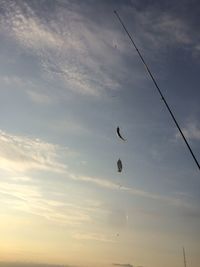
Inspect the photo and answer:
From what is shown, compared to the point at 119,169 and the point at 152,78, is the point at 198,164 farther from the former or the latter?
the point at 119,169

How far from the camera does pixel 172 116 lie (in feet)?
57.6

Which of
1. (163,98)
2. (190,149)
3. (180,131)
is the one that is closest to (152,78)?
(163,98)

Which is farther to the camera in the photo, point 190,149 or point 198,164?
point 190,149

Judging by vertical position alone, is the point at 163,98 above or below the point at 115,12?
below

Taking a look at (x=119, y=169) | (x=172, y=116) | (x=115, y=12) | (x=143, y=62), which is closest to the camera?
(x=172, y=116)

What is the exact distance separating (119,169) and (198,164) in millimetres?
15442

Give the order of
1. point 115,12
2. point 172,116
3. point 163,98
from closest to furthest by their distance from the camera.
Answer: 1. point 172,116
2. point 163,98
3. point 115,12

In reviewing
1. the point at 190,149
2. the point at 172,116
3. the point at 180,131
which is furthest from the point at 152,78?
the point at 190,149

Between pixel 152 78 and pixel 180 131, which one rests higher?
pixel 152 78

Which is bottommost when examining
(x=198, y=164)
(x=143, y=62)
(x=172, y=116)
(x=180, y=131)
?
(x=198, y=164)

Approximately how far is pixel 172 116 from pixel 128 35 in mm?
10748

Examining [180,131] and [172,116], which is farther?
[172,116]

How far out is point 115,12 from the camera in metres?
25.7

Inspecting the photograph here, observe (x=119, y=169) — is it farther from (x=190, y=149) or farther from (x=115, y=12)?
(x=190, y=149)
